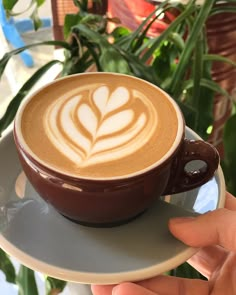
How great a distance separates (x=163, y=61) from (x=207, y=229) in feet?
1.26

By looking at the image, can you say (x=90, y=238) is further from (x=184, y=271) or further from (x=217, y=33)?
(x=217, y=33)

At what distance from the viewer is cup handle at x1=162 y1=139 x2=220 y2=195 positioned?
379mm

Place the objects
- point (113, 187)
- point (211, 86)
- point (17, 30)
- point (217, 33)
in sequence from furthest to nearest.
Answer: point (17, 30) < point (217, 33) < point (211, 86) < point (113, 187)

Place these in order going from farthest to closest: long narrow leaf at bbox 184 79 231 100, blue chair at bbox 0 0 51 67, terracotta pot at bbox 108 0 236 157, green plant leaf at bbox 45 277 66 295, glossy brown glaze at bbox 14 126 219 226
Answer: blue chair at bbox 0 0 51 67, terracotta pot at bbox 108 0 236 157, long narrow leaf at bbox 184 79 231 100, green plant leaf at bbox 45 277 66 295, glossy brown glaze at bbox 14 126 219 226

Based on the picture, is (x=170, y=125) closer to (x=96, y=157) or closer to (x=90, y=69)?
(x=96, y=157)

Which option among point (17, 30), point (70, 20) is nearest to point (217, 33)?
point (70, 20)

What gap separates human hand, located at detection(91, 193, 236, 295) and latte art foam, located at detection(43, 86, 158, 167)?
3.0 inches

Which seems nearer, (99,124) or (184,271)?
(99,124)

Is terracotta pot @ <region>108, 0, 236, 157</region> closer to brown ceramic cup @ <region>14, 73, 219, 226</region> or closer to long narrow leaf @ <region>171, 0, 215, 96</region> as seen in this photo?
long narrow leaf @ <region>171, 0, 215, 96</region>

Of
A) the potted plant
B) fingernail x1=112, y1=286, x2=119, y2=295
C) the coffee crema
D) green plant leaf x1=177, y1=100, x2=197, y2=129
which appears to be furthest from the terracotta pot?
fingernail x1=112, y1=286, x2=119, y2=295

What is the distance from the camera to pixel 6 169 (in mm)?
438

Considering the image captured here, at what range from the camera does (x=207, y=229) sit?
1.31 ft

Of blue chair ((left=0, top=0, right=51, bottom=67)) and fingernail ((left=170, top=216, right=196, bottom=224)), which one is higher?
fingernail ((left=170, top=216, right=196, bottom=224))

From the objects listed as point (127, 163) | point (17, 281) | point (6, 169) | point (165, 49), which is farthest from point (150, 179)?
point (165, 49)
